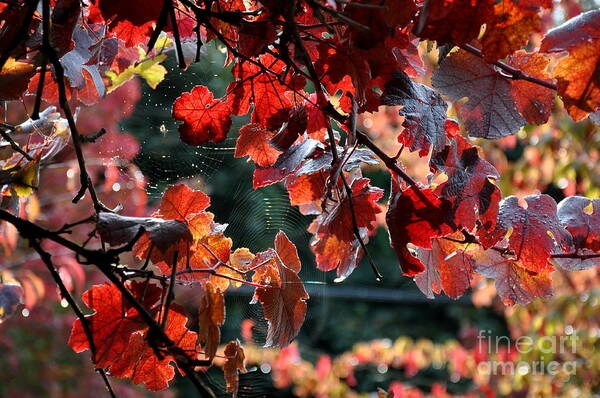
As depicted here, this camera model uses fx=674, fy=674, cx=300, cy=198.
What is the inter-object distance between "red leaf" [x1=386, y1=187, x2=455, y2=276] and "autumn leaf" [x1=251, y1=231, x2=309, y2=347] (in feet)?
0.32

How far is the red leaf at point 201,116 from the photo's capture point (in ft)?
2.02

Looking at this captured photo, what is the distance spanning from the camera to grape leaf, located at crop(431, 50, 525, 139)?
53 cm

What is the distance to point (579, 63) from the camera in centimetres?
48

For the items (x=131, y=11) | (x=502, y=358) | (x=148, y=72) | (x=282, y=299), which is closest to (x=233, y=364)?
(x=282, y=299)

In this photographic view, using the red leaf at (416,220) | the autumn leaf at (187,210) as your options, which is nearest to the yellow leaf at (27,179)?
the autumn leaf at (187,210)

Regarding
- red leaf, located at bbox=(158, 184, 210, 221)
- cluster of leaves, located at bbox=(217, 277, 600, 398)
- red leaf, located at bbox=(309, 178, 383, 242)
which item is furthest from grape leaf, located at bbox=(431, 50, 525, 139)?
cluster of leaves, located at bbox=(217, 277, 600, 398)

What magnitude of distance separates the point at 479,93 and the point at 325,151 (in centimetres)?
14

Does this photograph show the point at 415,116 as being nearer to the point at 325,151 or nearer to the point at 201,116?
the point at 325,151

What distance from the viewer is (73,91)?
2.54ft

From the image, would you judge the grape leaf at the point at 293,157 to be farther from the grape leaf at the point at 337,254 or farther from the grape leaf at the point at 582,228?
the grape leaf at the point at 582,228

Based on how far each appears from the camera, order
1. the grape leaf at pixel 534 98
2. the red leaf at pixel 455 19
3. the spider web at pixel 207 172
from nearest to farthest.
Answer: the red leaf at pixel 455 19 → the grape leaf at pixel 534 98 → the spider web at pixel 207 172

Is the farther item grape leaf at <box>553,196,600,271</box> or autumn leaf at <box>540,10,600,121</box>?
grape leaf at <box>553,196,600,271</box>

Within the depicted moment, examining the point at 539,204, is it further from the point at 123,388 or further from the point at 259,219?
the point at 123,388

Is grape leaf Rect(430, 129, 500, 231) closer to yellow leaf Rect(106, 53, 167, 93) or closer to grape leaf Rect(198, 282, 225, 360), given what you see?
grape leaf Rect(198, 282, 225, 360)
